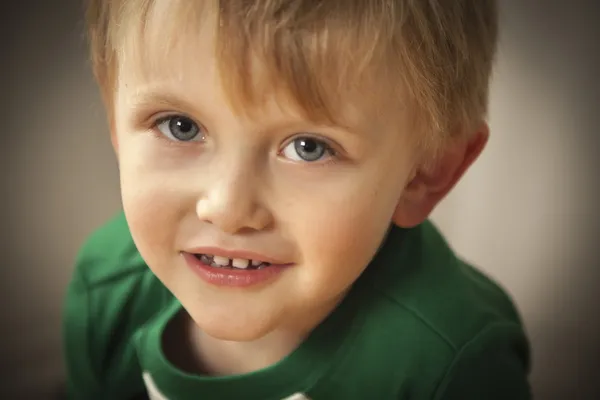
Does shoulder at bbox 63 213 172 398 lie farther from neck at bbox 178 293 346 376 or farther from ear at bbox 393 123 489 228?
ear at bbox 393 123 489 228

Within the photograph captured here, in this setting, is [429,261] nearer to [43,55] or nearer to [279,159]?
[279,159]

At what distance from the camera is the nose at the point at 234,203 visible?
1.51 feet

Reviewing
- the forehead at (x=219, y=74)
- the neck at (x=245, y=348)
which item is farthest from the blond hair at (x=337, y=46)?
the neck at (x=245, y=348)

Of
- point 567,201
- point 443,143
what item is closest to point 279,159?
point 443,143

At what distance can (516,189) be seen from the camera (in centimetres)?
82

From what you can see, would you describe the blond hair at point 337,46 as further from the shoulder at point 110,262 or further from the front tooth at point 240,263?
the shoulder at point 110,262

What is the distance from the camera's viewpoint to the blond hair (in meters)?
0.43

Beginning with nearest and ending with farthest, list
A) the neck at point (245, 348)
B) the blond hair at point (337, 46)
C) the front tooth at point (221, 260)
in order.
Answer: the blond hair at point (337, 46), the front tooth at point (221, 260), the neck at point (245, 348)

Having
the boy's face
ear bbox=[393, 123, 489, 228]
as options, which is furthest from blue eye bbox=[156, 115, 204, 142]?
ear bbox=[393, 123, 489, 228]

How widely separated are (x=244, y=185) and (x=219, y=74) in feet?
0.23

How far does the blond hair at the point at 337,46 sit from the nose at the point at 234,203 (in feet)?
0.16

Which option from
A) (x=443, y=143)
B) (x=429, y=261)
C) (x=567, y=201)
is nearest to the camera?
(x=443, y=143)

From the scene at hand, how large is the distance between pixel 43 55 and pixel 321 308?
362 mm

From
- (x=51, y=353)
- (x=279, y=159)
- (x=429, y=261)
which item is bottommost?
(x=51, y=353)
